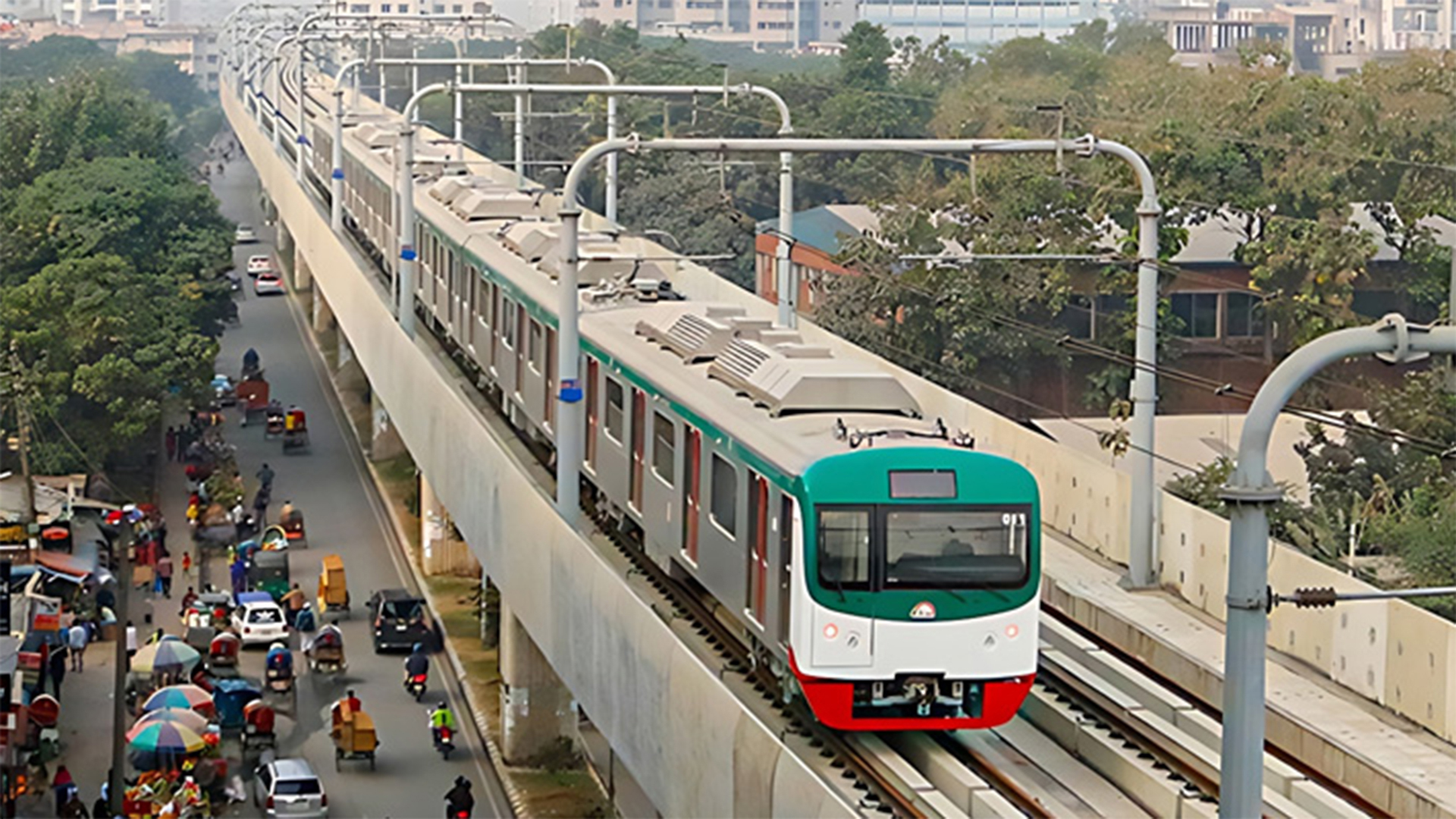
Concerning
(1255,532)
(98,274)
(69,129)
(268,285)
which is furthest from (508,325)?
(268,285)

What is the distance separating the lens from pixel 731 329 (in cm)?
2039

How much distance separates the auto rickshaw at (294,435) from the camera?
168 feet

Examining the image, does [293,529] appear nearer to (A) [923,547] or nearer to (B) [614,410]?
(B) [614,410]

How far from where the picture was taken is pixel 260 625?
3562 cm

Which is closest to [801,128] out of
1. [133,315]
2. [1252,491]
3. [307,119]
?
[307,119]

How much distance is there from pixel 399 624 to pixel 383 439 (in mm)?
14929

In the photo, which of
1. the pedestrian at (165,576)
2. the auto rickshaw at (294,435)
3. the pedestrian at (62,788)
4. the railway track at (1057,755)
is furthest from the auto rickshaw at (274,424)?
the railway track at (1057,755)

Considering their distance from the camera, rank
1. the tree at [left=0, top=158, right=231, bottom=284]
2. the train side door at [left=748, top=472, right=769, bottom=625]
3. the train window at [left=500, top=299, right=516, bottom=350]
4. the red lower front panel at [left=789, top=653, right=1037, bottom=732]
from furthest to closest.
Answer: the tree at [left=0, top=158, right=231, bottom=284] < the train window at [left=500, top=299, right=516, bottom=350] < the train side door at [left=748, top=472, right=769, bottom=625] < the red lower front panel at [left=789, top=653, right=1037, bottom=732]

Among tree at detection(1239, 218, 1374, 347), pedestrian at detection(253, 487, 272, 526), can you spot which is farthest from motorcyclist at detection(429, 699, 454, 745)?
tree at detection(1239, 218, 1374, 347)

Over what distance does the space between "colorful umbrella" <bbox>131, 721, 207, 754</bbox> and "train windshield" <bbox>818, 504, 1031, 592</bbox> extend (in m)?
15.0

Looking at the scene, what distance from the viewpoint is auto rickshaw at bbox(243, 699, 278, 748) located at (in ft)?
99.2

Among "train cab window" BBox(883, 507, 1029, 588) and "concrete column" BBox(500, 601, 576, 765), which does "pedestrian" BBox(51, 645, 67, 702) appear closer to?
"concrete column" BBox(500, 601, 576, 765)

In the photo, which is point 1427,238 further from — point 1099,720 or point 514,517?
point 1099,720

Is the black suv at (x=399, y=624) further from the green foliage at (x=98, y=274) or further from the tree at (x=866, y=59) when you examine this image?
the tree at (x=866, y=59)
